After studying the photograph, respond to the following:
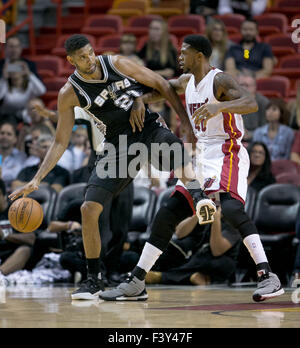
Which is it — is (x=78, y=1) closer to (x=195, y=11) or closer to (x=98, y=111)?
(x=195, y=11)

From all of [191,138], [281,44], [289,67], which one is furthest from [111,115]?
[281,44]

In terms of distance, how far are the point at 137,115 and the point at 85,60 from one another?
0.53 m

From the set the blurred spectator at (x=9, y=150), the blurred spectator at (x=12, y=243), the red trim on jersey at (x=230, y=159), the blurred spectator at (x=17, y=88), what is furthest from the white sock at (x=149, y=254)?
the blurred spectator at (x=17, y=88)

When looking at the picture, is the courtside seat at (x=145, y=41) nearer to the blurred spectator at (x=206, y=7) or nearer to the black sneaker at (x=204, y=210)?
the blurred spectator at (x=206, y=7)

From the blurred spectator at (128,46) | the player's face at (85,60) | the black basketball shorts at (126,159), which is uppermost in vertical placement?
the blurred spectator at (128,46)

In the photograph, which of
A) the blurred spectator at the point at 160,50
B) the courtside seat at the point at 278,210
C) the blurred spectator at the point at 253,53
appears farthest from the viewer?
the blurred spectator at the point at 160,50

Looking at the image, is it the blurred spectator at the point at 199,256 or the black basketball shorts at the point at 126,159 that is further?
the blurred spectator at the point at 199,256

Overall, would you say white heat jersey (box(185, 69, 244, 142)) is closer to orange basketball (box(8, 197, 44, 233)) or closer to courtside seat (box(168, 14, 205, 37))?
orange basketball (box(8, 197, 44, 233))

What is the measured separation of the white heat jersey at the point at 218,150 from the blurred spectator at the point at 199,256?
1.80m

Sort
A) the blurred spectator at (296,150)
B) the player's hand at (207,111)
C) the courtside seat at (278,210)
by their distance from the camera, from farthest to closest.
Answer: the blurred spectator at (296,150) → the courtside seat at (278,210) → the player's hand at (207,111)

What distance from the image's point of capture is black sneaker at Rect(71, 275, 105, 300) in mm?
5500

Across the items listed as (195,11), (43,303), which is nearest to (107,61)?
(43,303)

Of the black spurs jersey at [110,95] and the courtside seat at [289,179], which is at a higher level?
the black spurs jersey at [110,95]

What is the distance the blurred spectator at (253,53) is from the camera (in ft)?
35.3
